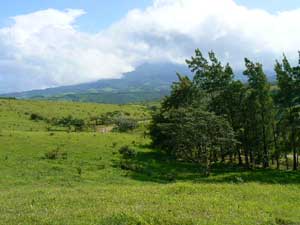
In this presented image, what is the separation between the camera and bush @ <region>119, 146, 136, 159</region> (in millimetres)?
51250

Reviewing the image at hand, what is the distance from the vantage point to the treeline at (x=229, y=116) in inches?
1984

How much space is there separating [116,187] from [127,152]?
26.3 m

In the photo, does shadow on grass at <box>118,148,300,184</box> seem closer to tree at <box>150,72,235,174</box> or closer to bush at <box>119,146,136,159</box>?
bush at <box>119,146,136,159</box>

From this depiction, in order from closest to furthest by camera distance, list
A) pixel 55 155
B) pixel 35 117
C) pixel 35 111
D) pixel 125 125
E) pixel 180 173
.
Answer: pixel 55 155 < pixel 180 173 < pixel 125 125 < pixel 35 117 < pixel 35 111

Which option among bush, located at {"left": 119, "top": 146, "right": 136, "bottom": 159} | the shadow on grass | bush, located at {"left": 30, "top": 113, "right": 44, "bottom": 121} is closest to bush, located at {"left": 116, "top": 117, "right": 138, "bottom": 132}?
bush, located at {"left": 30, "top": 113, "right": 44, "bottom": 121}

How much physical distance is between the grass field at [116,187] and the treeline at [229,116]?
333 cm

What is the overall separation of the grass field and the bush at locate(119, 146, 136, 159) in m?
0.69

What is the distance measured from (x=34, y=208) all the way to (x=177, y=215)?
5.92 m

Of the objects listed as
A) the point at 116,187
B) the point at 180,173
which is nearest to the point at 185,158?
the point at 180,173

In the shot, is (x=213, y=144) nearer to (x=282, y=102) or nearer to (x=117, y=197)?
(x=282, y=102)

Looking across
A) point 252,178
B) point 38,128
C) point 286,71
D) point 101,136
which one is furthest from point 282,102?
point 38,128

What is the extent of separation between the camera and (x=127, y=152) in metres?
51.7

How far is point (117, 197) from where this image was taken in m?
19.5

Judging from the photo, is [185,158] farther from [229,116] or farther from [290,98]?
[290,98]
